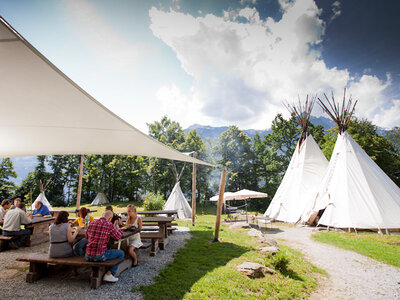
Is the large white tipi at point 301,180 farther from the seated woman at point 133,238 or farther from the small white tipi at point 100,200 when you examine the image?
the small white tipi at point 100,200

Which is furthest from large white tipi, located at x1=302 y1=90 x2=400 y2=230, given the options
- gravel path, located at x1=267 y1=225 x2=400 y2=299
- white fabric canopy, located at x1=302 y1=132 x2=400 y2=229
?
gravel path, located at x1=267 y1=225 x2=400 y2=299

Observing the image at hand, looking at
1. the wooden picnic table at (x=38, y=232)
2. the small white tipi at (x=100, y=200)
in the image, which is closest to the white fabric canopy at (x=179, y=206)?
the wooden picnic table at (x=38, y=232)

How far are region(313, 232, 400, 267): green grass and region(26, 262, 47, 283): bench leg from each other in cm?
809

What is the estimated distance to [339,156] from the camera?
11.2 metres

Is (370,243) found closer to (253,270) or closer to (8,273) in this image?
(253,270)

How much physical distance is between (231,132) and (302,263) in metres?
23.8

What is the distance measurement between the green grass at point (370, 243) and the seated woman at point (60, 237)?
774 centimetres

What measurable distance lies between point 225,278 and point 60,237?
9.94 feet

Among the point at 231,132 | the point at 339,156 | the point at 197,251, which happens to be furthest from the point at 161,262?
the point at 231,132

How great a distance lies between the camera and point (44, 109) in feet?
12.3

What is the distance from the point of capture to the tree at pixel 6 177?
23.2m

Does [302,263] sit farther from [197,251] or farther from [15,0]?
[15,0]

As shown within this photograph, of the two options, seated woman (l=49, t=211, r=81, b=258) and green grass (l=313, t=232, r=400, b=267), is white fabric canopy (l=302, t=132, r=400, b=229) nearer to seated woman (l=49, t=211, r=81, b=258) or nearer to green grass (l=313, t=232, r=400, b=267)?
green grass (l=313, t=232, r=400, b=267)

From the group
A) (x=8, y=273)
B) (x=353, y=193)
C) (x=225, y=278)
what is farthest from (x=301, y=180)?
(x=8, y=273)
